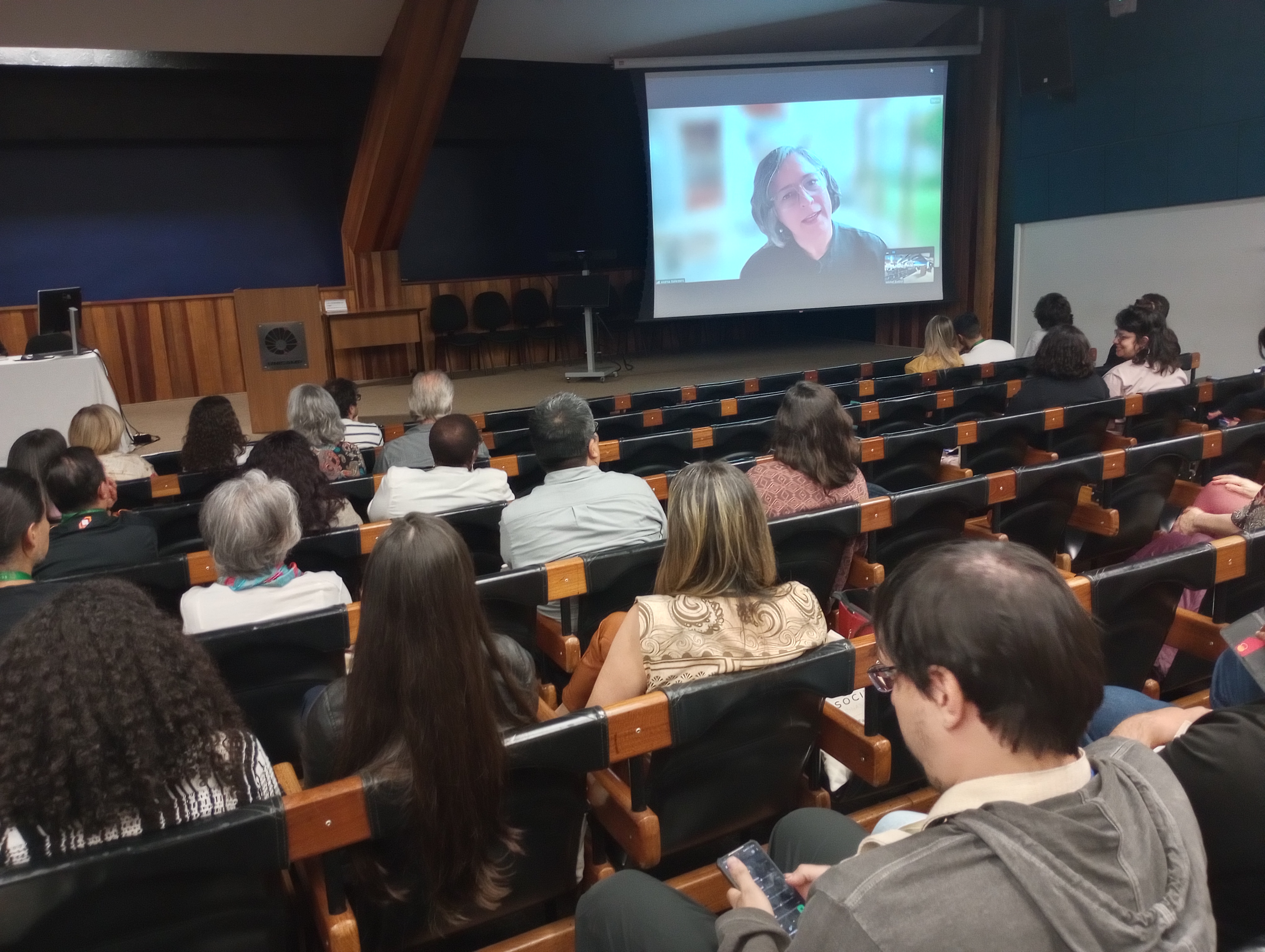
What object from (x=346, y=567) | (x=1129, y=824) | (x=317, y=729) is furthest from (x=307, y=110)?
(x=1129, y=824)

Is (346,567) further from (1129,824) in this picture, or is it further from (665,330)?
(665,330)

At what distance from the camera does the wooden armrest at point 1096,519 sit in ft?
9.83

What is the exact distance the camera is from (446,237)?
1005cm

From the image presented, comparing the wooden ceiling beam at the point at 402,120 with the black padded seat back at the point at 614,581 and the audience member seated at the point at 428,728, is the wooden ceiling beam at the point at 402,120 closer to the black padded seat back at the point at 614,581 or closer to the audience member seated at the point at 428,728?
the black padded seat back at the point at 614,581

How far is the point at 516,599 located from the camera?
2.14 metres

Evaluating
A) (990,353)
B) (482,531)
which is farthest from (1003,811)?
(990,353)

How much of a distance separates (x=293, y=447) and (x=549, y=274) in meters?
7.61

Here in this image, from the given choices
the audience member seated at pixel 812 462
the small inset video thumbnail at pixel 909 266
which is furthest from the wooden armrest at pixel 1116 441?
the small inset video thumbnail at pixel 909 266

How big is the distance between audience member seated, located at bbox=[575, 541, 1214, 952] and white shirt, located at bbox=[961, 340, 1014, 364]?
567cm

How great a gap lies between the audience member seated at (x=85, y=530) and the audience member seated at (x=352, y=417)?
1.85 metres

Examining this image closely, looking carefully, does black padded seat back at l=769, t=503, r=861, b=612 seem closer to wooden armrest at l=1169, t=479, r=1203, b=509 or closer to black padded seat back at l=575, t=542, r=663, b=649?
black padded seat back at l=575, t=542, r=663, b=649

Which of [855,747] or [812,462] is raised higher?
[812,462]

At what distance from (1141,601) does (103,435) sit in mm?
3668

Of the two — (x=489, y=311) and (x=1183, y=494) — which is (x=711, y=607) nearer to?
(x=1183, y=494)
